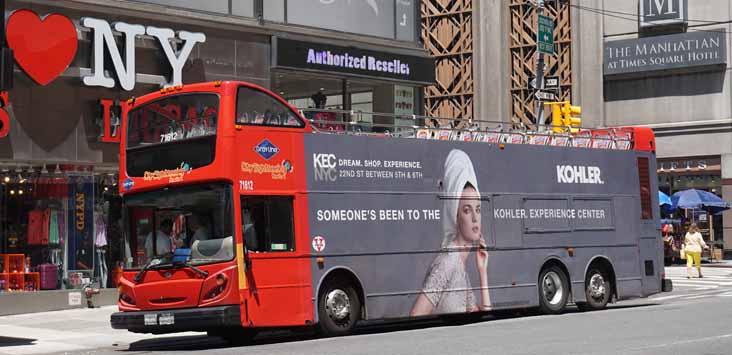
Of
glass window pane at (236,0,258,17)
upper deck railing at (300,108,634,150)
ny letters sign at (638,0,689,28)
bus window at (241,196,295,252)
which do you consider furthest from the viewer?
ny letters sign at (638,0,689,28)

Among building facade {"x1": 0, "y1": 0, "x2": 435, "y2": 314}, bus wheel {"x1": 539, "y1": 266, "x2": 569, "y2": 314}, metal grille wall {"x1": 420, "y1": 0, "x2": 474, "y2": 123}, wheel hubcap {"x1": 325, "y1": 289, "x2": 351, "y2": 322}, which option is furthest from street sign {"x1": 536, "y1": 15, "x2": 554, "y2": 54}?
metal grille wall {"x1": 420, "y1": 0, "x2": 474, "y2": 123}

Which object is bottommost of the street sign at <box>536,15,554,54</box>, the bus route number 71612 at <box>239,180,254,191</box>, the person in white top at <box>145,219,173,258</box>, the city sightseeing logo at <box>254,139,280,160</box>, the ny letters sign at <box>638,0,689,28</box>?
the person in white top at <box>145,219,173,258</box>

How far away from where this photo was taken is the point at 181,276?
15.7 metres

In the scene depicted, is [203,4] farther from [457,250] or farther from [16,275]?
[457,250]

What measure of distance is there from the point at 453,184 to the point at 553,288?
10.8ft

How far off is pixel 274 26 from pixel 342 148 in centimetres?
994

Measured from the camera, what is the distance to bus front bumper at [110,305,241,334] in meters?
15.3

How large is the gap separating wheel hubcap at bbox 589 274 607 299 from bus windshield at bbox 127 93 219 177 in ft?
29.5

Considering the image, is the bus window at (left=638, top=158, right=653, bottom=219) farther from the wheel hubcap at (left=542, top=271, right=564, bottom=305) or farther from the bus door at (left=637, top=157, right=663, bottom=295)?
the wheel hubcap at (left=542, top=271, right=564, bottom=305)

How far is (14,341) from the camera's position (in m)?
17.7

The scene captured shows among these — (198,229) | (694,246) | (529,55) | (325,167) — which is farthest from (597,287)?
(529,55)

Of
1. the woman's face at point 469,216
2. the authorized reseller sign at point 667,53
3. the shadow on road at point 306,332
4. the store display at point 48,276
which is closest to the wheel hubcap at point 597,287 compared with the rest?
the shadow on road at point 306,332

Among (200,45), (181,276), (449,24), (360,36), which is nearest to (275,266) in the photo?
(181,276)

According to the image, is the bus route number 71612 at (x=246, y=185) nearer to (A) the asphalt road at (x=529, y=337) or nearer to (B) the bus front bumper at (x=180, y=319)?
(B) the bus front bumper at (x=180, y=319)
